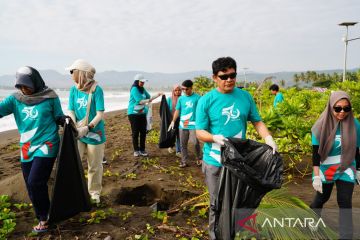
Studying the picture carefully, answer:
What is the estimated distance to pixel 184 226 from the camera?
3211 mm

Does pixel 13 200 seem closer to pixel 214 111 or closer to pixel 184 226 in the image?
pixel 184 226

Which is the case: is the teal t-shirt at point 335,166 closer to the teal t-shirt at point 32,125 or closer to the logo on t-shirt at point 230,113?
the logo on t-shirt at point 230,113

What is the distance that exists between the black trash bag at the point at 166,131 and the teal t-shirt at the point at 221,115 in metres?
3.68

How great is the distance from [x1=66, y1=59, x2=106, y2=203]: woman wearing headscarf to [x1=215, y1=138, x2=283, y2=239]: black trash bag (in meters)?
1.95

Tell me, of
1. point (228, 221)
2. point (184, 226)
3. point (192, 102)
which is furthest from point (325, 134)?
point (192, 102)

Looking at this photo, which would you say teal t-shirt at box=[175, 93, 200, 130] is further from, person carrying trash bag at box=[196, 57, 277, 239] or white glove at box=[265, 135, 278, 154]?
white glove at box=[265, 135, 278, 154]

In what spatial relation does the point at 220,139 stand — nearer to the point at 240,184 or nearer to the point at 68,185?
the point at 240,184

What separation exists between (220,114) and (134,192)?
269cm

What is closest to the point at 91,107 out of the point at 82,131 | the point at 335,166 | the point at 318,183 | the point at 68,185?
the point at 82,131

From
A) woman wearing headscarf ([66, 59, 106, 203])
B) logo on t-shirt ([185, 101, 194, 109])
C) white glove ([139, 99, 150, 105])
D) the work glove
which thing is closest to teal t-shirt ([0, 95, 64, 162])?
the work glove

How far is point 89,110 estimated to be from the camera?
12.0ft

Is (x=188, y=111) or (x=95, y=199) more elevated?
(x=188, y=111)

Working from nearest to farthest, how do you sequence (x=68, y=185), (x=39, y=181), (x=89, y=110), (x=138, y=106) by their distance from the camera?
1. (x=39, y=181)
2. (x=68, y=185)
3. (x=89, y=110)
4. (x=138, y=106)

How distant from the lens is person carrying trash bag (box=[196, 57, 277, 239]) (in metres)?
2.48
